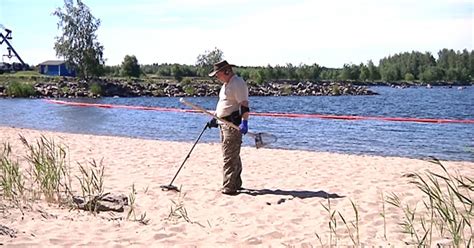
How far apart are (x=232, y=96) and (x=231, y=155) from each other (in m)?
0.79

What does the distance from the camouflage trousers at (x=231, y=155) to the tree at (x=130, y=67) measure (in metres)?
76.4

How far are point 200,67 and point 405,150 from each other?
80198 millimetres

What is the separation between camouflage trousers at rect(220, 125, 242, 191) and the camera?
7.80 meters

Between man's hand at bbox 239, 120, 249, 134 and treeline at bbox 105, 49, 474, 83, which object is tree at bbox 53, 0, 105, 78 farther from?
man's hand at bbox 239, 120, 249, 134

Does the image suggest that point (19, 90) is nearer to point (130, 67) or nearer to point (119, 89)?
point (119, 89)

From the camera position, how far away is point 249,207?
729 centimetres

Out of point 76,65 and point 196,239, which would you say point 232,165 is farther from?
point 76,65

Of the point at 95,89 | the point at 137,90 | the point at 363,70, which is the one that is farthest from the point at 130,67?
the point at 363,70

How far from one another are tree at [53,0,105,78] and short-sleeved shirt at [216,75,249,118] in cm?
5656

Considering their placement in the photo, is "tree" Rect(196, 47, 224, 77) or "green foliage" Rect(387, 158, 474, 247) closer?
"green foliage" Rect(387, 158, 474, 247)

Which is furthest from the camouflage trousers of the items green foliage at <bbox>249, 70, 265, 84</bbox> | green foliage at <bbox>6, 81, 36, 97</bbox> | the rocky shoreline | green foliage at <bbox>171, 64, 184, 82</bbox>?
green foliage at <bbox>171, 64, 184, 82</bbox>

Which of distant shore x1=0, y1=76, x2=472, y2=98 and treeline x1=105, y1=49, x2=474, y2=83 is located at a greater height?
treeline x1=105, y1=49, x2=474, y2=83

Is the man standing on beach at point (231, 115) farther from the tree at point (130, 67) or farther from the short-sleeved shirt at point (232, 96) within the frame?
the tree at point (130, 67)

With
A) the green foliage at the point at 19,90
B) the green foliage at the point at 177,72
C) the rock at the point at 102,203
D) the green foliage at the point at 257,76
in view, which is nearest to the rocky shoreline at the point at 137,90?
the green foliage at the point at 19,90
